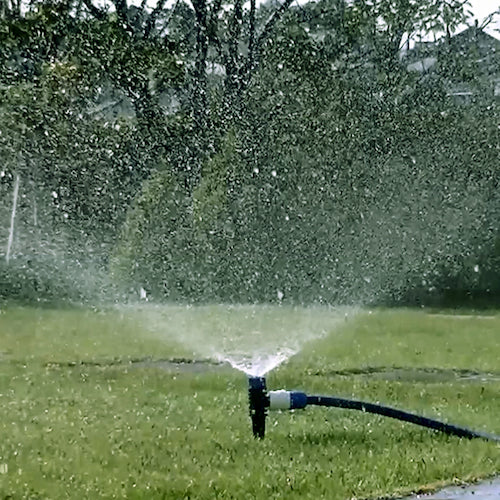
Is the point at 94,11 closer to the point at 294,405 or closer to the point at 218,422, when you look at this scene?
the point at 218,422

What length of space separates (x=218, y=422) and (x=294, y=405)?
925 mm

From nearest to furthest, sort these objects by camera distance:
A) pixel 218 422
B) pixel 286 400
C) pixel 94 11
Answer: pixel 286 400 < pixel 218 422 < pixel 94 11

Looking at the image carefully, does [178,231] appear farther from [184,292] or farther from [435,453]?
[435,453]

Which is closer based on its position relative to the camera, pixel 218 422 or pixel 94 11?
pixel 218 422

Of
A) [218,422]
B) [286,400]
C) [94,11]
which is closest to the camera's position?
[286,400]

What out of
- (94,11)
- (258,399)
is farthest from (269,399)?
(94,11)

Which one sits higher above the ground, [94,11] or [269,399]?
[94,11]

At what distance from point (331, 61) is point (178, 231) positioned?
18.8ft

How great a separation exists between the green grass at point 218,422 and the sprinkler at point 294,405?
0.34ft

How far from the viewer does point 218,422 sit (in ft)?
25.0

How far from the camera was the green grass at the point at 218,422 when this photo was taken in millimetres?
6004

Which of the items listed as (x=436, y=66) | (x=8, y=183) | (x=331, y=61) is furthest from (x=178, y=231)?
(x=436, y=66)

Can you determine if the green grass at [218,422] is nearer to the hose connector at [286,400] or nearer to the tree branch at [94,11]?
the hose connector at [286,400]

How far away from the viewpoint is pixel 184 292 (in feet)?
67.1
